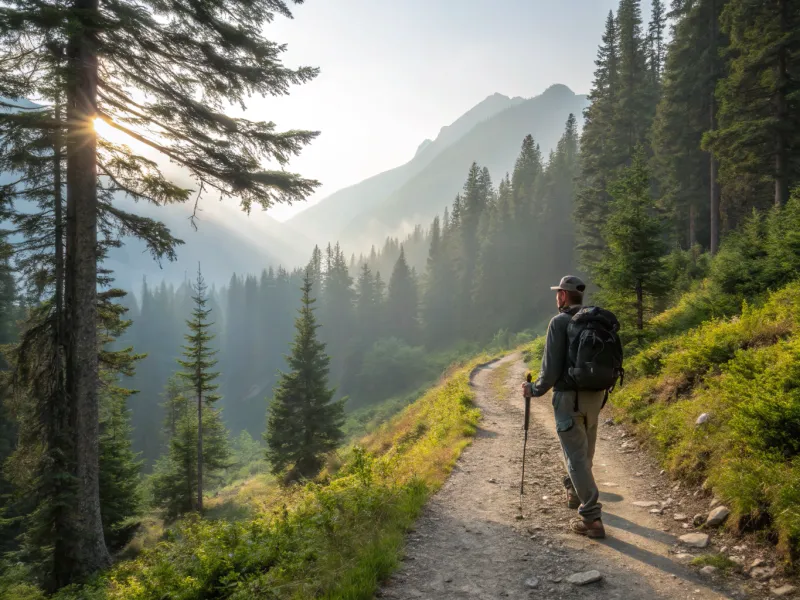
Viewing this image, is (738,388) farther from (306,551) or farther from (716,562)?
(306,551)

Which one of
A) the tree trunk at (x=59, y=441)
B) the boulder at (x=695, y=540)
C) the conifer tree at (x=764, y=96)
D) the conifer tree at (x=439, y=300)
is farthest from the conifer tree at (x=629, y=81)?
the conifer tree at (x=439, y=300)

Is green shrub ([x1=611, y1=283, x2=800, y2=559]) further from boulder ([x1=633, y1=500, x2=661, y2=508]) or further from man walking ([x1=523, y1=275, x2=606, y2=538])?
man walking ([x1=523, y1=275, x2=606, y2=538])

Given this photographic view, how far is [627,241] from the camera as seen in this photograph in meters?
12.2

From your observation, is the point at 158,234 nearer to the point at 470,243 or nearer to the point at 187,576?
the point at 187,576

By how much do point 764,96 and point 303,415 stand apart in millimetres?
28609

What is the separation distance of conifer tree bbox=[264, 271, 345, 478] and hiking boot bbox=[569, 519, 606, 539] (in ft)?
72.0

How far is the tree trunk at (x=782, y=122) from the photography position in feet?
56.1

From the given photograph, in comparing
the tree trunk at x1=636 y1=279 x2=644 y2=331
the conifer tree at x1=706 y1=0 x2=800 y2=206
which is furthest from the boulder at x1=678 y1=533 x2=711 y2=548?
the conifer tree at x1=706 y1=0 x2=800 y2=206

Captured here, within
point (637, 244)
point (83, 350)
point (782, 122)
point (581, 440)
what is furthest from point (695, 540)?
point (782, 122)

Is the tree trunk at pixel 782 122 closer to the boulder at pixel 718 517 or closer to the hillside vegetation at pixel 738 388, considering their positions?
the hillside vegetation at pixel 738 388

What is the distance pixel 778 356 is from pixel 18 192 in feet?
49.0

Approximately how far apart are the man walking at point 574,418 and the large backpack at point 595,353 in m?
0.12

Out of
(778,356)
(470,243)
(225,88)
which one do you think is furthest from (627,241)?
(470,243)

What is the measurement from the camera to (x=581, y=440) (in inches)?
189
